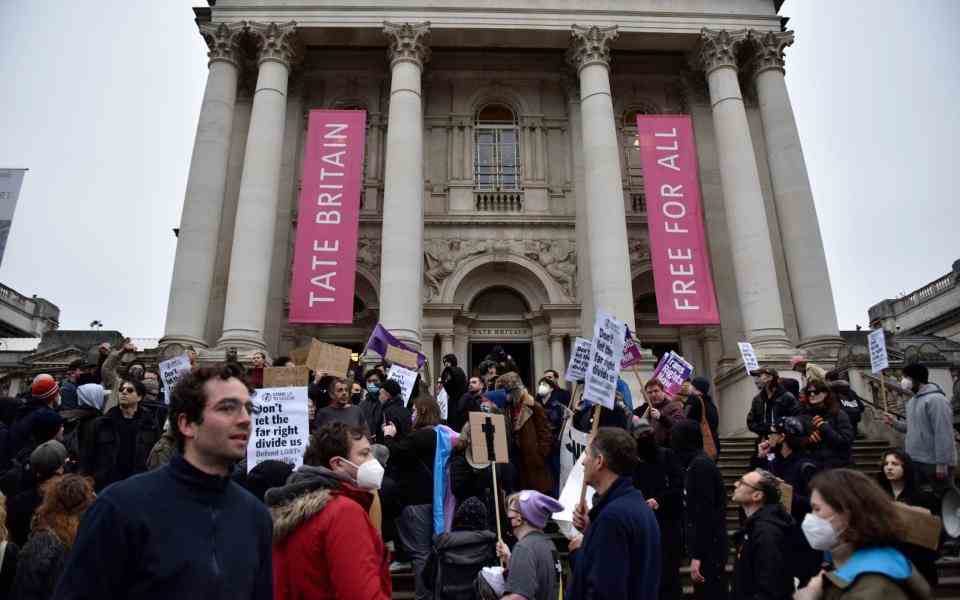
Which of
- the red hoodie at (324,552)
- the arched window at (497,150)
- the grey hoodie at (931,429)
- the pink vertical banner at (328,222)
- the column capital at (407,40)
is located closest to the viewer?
the red hoodie at (324,552)

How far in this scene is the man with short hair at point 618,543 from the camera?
343cm

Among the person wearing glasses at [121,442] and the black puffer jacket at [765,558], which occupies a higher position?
the person wearing glasses at [121,442]

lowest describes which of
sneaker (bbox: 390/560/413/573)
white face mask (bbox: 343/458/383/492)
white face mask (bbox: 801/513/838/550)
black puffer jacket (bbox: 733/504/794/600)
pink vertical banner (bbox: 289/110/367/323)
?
sneaker (bbox: 390/560/413/573)

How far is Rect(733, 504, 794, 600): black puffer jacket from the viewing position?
404 cm

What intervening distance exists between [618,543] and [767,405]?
6128mm

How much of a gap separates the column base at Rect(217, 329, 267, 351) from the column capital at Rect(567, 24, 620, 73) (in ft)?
42.2

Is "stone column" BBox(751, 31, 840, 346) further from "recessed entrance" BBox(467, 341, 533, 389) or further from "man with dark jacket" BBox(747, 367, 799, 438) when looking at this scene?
"man with dark jacket" BBox(747, 367, 799, 438)

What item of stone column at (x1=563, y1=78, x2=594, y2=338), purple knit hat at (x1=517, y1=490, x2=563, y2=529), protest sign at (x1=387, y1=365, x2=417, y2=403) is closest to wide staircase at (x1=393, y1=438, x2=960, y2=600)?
purple knit hat at (x1=517, y1=490, x2=563, y2=529)

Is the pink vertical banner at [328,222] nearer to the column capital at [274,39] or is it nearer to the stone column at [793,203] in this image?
the column capital at [274,39]

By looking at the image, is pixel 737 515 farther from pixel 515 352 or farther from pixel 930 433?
pixel 515 352

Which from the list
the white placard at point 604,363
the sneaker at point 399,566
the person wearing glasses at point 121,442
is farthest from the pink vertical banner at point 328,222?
the white placard at point 604,363

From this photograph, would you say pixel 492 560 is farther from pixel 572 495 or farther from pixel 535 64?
pixel 535 64

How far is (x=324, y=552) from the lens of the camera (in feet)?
9.44

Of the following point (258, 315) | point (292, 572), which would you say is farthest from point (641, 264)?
point (292, 572)
